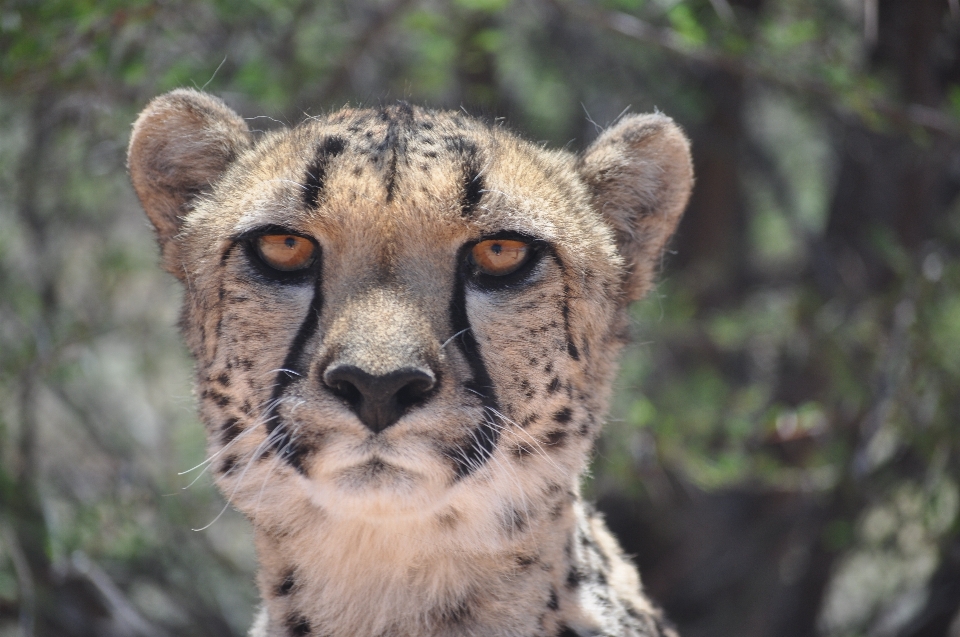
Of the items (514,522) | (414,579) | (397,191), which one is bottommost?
(414,579)

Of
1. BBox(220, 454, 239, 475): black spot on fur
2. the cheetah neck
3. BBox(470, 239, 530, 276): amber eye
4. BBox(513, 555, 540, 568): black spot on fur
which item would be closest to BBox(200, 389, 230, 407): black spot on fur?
BBox(220, 454, 239, 475): black spot on fur

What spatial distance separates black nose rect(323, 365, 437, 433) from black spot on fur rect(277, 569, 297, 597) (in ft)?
2.18

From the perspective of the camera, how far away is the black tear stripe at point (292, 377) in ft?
Answer: 7.66

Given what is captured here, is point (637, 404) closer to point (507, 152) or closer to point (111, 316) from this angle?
point (507, 152)

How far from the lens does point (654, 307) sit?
211 inches

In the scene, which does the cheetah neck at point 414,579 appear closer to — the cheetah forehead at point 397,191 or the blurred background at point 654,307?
the cheetah forehead at point 397,191

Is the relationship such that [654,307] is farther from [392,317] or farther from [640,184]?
[392,317]

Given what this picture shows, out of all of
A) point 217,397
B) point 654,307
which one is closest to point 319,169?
point 217,397

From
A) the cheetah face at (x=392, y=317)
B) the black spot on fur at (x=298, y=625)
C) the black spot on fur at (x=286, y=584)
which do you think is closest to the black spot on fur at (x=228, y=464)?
the cheetah face at (x=392, y=317)

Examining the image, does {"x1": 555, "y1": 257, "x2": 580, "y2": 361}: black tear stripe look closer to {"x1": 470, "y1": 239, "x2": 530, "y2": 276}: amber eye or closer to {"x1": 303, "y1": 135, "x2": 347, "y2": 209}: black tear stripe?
{"x1": 470, "y1": 239, "x2": 530, "y2": 276}: amber eye

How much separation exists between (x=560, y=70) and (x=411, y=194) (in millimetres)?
4329

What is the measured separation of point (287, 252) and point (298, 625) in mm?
925

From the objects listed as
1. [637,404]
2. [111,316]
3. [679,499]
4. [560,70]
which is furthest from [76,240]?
[679,499]

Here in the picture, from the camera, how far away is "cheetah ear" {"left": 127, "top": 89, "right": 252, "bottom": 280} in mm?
2893
